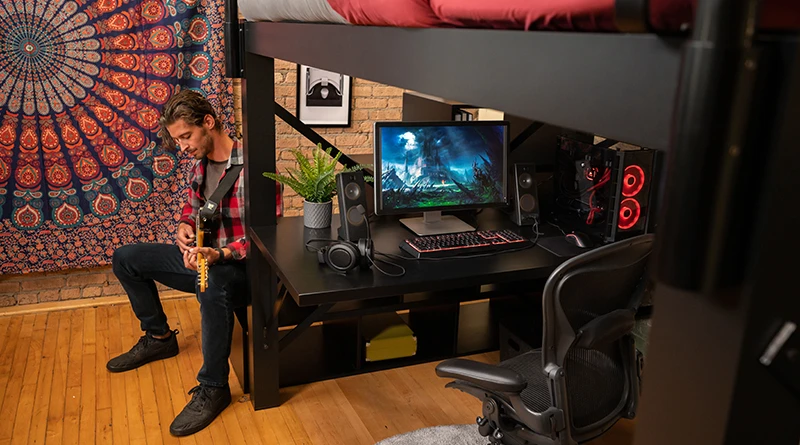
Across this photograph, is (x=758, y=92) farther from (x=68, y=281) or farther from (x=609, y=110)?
(x=68, y=281)

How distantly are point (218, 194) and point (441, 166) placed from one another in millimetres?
942

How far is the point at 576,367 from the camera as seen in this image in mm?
2025

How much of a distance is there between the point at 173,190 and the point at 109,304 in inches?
29.9

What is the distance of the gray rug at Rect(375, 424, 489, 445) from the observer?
2676 mm

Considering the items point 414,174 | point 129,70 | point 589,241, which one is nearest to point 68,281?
point 129,70

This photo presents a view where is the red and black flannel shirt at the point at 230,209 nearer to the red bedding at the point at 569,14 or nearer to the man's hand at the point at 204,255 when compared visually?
the man's hand at the point at 204,255

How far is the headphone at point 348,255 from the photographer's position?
221 cm

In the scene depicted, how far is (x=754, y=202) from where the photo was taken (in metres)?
0.49

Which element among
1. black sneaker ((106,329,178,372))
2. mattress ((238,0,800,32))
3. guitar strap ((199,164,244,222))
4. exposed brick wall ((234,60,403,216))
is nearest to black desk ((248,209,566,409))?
guitar strap ((199,164,244,222))

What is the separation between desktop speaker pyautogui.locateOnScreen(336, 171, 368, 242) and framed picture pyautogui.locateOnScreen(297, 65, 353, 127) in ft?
5.04

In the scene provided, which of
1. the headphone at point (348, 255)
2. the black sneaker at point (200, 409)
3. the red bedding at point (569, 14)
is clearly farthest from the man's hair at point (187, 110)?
the red bedding at point (569, 14)

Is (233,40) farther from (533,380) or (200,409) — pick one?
(533,380)

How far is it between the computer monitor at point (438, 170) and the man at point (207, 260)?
681mm

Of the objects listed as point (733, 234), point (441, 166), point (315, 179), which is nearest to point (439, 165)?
point (441, 166)
